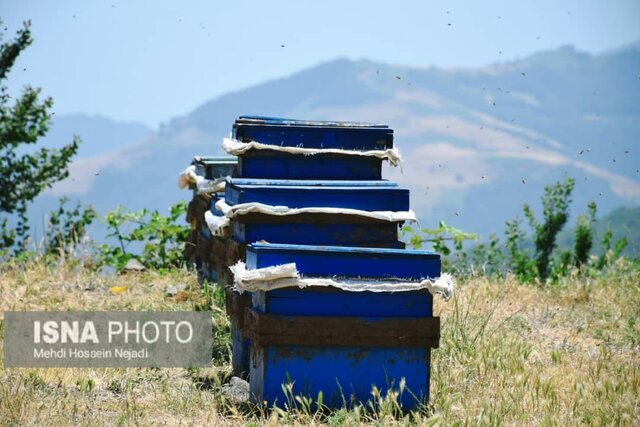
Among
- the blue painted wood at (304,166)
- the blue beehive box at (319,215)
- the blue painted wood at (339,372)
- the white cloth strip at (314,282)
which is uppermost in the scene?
the blue painted wood at (304,166)

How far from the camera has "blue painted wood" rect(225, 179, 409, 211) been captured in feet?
22.9

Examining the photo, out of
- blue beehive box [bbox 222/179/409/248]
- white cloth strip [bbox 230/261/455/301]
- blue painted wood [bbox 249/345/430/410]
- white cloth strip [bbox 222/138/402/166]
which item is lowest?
blue painted wood [bbox 249/345/430/410]

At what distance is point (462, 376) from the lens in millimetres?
6801

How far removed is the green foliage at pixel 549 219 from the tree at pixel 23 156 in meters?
7.96

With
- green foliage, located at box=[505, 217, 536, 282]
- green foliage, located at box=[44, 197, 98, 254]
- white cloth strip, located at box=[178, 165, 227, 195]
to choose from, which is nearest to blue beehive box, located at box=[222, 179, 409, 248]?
white cloth strip, located at box=[178, 165, 227, 195]

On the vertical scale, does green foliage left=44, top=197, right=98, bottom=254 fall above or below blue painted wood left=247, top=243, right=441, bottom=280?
below

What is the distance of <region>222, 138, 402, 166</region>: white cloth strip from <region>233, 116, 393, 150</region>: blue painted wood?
0.30 ft

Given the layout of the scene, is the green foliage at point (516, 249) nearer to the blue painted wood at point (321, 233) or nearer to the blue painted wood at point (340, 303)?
the blue painted wood at point (321, 233)

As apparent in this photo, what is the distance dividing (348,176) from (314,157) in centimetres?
35

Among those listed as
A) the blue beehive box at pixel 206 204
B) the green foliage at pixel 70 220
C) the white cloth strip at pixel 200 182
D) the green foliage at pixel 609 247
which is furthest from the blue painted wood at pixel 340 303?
the green foliage at pixel 70 220

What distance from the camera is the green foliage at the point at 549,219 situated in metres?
16.2

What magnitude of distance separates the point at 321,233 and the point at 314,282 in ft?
4.77

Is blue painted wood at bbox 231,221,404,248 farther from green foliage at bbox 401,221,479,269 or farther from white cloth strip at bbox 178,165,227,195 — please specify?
green foliage at bbox 401,221,479,269

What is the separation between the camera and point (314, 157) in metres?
7.92
